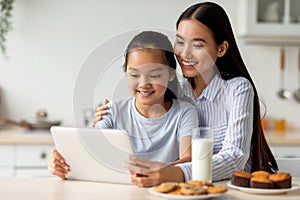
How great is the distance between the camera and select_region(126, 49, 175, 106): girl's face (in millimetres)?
1985

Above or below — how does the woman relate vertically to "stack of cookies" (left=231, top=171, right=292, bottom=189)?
above

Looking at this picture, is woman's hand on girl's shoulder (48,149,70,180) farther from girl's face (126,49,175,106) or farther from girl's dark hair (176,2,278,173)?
girl's dark hair (176,2,278,173)

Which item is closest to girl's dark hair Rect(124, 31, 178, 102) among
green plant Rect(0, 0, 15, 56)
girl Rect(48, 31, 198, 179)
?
girl Rect(48, 31, 198, 179)

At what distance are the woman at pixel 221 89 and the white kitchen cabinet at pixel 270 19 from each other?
5.23 ft

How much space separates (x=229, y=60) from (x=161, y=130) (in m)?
0.35

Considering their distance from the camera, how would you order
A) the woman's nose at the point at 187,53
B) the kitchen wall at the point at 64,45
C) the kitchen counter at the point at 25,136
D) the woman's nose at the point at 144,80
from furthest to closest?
the kitchen wall at the point at 64,45
the kitchen counter at the point at 25,136
the woman's nose at the point at 187,53
the woman's nose at the point at 144,80

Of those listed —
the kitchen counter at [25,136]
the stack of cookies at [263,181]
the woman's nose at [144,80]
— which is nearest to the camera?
the stack of cookies at [263,181]

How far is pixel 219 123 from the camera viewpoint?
2139mm

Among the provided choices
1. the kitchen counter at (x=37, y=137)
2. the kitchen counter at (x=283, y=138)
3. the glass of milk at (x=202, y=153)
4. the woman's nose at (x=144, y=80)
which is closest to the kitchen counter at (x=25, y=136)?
the kitchen counter at (x=37, y=137)

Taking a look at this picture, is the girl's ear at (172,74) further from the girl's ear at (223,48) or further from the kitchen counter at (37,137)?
the kitchen counter at (37,137)

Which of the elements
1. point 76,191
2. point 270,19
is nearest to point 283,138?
point 270,19

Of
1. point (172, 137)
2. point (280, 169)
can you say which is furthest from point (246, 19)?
point (172, 137)

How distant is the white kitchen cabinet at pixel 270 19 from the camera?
3760 mm

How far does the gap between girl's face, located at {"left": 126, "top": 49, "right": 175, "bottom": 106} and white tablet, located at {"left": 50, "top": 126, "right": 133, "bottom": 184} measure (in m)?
0.24
